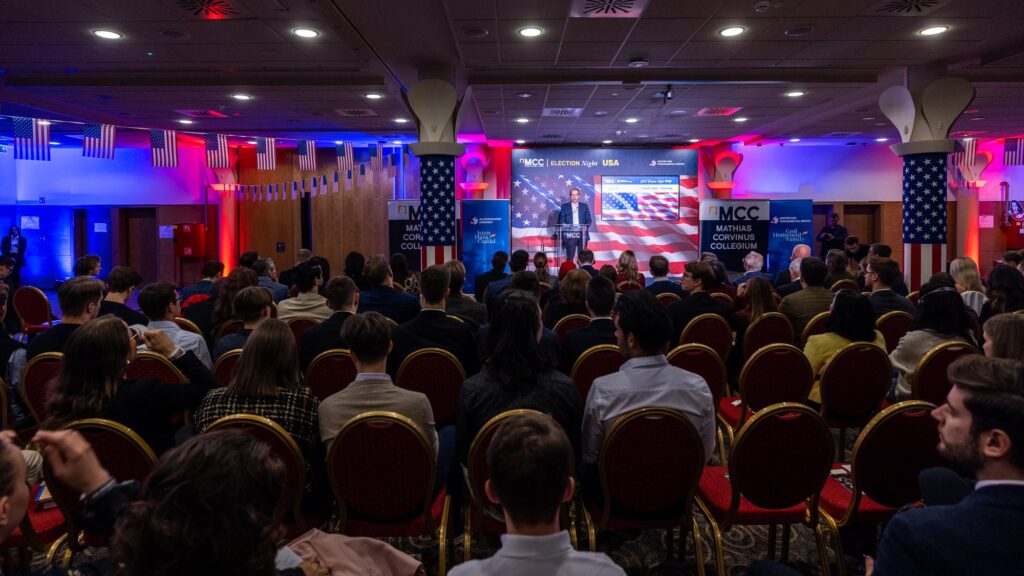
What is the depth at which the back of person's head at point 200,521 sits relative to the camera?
1.05 m

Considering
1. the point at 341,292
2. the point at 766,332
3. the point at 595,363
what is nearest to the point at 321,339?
the point at 341,292

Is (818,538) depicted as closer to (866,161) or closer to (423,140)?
(423,140)

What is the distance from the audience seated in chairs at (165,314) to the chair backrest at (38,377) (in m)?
0.43

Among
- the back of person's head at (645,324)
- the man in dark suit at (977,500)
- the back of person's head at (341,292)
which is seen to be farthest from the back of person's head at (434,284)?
the man in dark suit at (977,500)

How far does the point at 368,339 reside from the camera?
2688mm

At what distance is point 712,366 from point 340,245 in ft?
42.9

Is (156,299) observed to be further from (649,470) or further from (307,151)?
(307,151)

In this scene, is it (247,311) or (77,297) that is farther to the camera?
(247,311)

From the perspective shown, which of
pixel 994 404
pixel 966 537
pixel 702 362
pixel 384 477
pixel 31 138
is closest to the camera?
pixel 966 537

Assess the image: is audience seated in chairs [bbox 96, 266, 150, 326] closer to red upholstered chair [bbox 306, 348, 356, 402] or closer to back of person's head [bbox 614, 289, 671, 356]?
red upholstered chair [bbox 306, 348, 356, 402]

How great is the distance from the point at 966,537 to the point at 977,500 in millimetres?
95

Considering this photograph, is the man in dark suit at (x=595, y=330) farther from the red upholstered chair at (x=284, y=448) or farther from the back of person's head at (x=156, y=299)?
the back of person's head at (x=156, y=299)

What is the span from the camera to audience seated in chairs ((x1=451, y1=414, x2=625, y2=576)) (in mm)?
1276

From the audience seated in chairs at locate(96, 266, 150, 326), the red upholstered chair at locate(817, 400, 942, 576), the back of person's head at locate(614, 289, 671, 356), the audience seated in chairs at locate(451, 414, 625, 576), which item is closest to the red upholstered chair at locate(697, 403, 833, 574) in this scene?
the red upholstered chair at locate(817, 400, 942, 576)
